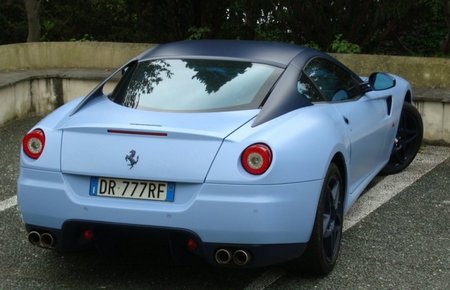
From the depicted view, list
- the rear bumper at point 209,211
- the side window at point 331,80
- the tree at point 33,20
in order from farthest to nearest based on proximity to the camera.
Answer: the tree at point 33,20 → the side window at point 331,80 → the rear bumper at point 209,211

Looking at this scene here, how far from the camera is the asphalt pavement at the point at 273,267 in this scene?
4.16 m

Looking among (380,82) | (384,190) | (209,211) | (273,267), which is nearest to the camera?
(209,211)

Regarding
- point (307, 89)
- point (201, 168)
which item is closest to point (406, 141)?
point (307, 89)

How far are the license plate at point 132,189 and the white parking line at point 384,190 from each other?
31.7 inches

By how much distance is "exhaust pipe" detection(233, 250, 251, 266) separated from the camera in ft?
12.1

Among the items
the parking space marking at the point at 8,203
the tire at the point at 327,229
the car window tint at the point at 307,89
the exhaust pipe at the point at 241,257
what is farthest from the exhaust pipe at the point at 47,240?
the parking space marking at the point at 8,203

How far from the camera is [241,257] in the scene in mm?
3723

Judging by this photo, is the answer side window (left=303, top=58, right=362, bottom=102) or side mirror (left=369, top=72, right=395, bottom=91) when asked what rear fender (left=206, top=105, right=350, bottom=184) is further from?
side mirror (left=369, top=72, right=395, bottom=91)

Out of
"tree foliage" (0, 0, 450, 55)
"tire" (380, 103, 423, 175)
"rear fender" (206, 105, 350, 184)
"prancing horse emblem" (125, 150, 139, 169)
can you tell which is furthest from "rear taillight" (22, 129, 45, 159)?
"tree foliage" (0, 0, 450, 55)

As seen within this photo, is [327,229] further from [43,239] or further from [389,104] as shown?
[389,104]

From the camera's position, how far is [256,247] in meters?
3.69

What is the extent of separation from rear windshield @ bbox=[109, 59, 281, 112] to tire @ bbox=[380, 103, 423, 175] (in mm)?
2721

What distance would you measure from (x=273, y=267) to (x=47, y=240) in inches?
52.3

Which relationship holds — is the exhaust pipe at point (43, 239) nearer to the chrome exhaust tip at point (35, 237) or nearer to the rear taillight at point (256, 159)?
the chrome exhaust tip at point (35, 237)
